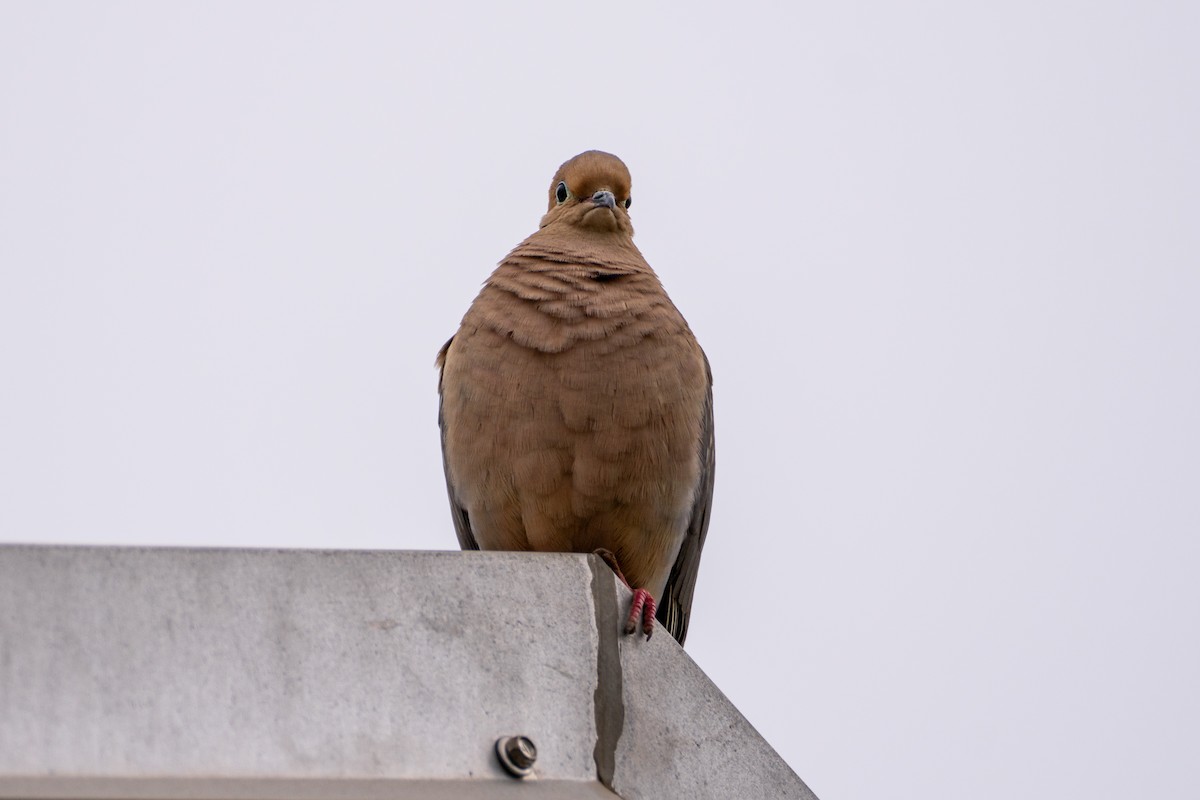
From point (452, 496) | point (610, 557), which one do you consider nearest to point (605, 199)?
point (452, 496)

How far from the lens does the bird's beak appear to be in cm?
705

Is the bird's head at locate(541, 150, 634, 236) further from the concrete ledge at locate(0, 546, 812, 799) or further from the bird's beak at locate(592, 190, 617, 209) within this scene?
the concrete ledge at locate(0, 546, 812, 799)

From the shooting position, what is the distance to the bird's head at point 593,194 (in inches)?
277

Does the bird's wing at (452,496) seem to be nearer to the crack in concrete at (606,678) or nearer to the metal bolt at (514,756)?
the crack in concrete at (606,678)

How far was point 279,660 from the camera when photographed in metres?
3.60

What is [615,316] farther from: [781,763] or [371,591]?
[371,591]

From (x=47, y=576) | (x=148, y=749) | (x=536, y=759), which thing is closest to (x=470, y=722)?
(x=536, y=759)

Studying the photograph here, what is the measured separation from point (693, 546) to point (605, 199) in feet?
5.13

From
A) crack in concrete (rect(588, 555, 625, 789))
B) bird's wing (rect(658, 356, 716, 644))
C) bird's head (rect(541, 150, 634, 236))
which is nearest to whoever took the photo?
crack in concrete (rect(588, 555, 625, 789))

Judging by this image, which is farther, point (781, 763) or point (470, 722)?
point (781, 763)

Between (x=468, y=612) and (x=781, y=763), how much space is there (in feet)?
4.00

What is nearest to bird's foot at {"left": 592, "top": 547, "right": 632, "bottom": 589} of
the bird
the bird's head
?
the bird

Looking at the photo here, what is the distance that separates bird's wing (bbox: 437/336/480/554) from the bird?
0.05 m

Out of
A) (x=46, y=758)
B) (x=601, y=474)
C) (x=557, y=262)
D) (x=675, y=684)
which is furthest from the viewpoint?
(x=557, y=262)
